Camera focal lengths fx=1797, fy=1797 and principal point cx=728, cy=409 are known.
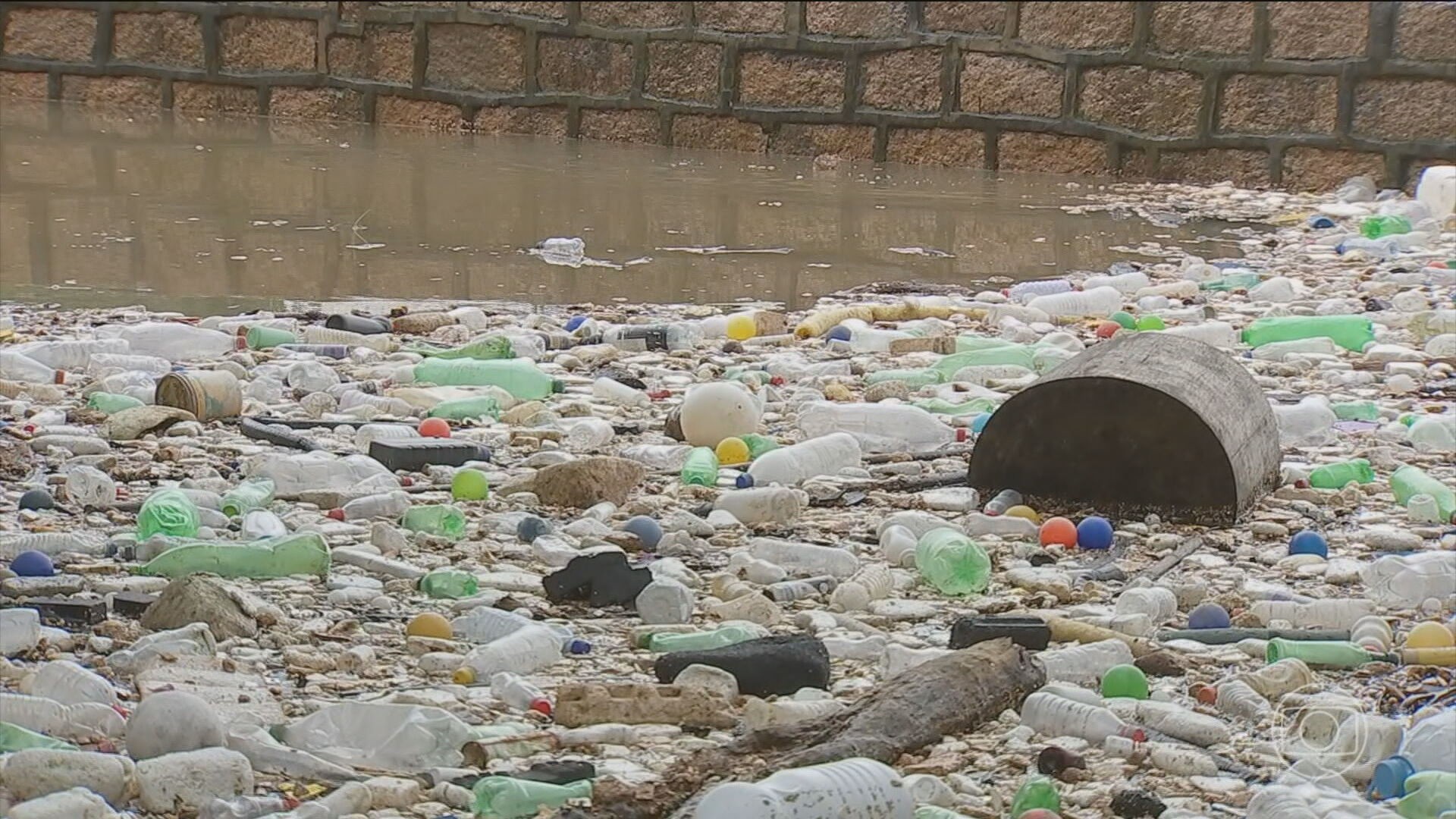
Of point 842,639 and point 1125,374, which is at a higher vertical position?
point 1125,374

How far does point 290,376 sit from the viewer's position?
320 centimetres

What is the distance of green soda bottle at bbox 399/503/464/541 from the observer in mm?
2332

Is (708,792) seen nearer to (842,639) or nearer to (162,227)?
(842,639)

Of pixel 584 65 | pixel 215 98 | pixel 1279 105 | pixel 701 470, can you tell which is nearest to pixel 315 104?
pixel 215 98

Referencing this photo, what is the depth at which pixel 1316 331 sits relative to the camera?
12.2 ft

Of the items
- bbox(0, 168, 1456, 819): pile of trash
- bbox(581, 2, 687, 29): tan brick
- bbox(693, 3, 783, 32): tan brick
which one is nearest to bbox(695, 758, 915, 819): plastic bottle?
bbox(0, 168, 1456, 819): pile of trash

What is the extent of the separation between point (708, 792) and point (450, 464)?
1281 millimetres

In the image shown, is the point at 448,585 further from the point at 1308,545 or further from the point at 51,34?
the point at 51,34

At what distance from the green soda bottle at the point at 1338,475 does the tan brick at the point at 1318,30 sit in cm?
455

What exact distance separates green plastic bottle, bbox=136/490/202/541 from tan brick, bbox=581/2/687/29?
583cm

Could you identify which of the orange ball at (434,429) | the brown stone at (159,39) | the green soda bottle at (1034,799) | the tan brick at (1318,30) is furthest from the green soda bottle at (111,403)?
the brown stone at (159,39)

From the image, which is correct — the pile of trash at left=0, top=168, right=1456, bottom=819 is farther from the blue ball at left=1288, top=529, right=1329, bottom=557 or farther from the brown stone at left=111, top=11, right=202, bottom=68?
the brown stone at left=111, top=11, right=202, bottom=68

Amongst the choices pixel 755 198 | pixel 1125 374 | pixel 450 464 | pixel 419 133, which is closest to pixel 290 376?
pixel 450 464

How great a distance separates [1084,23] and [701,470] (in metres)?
5.06
